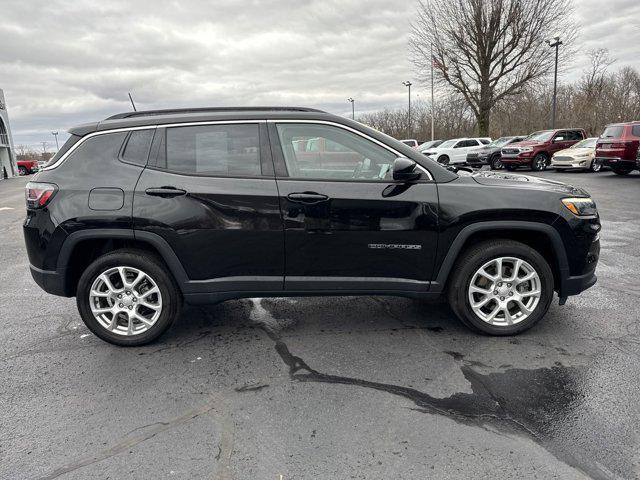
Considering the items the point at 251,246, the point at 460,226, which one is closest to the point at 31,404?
the point at 251,246

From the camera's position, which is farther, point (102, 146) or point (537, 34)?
point (537, 34)

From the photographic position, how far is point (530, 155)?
2066 cm

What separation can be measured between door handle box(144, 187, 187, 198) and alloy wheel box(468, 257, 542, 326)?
93.8 inches

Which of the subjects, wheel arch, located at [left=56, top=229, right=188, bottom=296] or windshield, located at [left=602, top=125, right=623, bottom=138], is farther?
windshield, located at [left=602, top=125, right=623, bottom=138]

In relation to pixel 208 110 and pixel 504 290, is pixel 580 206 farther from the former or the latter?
pixel 208 110

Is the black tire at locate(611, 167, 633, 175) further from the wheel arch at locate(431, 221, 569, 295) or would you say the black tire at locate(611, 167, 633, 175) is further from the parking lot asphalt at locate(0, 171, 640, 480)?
the wheel arch at locate(431, 221, 569, 295)

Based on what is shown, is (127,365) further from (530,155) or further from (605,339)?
(530,155)

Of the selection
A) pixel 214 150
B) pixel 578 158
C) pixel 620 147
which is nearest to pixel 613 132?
pixel 620 147

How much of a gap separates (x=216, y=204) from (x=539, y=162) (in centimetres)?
2058

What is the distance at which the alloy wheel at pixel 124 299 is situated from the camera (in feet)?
12.2

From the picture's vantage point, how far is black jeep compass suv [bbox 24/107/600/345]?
3586 mm

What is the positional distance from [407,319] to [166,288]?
211cm

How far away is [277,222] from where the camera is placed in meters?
3.59

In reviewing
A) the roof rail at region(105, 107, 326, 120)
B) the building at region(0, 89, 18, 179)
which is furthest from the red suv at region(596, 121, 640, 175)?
the building at region(0, 89, 18, 179)
